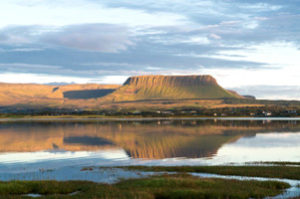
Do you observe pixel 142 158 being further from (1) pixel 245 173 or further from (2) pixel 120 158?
(1) pixel 245 173

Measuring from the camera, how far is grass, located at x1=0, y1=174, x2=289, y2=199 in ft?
89.2

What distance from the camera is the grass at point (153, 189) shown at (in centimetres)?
2719

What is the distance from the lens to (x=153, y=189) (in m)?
29.0

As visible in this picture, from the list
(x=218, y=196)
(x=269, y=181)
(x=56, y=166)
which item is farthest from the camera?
(x=56, y=166)

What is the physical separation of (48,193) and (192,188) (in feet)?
35.1

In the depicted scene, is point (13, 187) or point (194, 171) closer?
point (13, 187)

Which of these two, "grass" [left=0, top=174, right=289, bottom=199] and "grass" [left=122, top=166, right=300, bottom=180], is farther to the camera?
"grass" [left=122, top=166, right=300, bottom=180]

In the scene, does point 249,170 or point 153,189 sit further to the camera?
point 249,170

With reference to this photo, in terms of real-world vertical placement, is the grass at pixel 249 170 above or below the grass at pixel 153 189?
below

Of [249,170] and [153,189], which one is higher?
[153,189]

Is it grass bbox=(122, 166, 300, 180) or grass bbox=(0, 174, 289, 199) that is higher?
grass bbox=(0, 174, 289, 199)

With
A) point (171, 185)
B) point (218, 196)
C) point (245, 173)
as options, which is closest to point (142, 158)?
point (245, 173)

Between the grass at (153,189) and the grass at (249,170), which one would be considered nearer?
the grass at (153,189)

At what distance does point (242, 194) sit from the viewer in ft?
89.2
